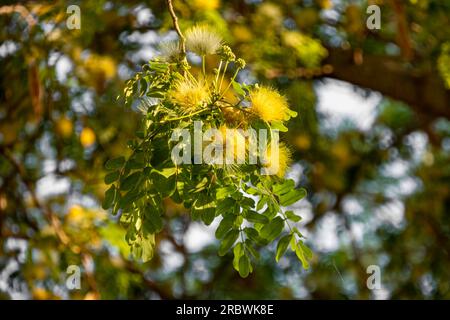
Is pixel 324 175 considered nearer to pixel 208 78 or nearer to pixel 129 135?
pixel 129 135

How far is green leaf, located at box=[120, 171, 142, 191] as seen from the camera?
175 cm

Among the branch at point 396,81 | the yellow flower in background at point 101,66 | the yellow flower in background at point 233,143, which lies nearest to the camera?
the yellow flower in background at point 233,143

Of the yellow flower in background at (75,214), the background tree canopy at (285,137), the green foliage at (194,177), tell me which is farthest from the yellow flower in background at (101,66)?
the green foliage at (194,177)

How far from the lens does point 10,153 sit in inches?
139

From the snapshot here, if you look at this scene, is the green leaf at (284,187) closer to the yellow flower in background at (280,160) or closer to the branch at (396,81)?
the yellow flower in background at (280,160)

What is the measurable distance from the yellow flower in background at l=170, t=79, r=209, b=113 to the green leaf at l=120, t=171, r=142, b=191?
0.57 ft

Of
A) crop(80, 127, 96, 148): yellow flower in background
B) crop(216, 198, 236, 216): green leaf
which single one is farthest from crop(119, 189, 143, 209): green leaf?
crop(80, 127, 96, 148): yellow flower in background

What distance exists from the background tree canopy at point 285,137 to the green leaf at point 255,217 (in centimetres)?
124

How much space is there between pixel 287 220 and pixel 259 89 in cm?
25

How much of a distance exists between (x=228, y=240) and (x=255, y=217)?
67 mm

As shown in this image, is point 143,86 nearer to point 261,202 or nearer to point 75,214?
point 261,202

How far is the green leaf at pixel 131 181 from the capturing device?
1749 millimetres

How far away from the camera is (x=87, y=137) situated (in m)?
3.60

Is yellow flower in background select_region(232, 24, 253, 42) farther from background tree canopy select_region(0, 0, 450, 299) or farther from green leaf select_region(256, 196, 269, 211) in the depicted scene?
green leaf select_region(256, 196, 269, 211)
